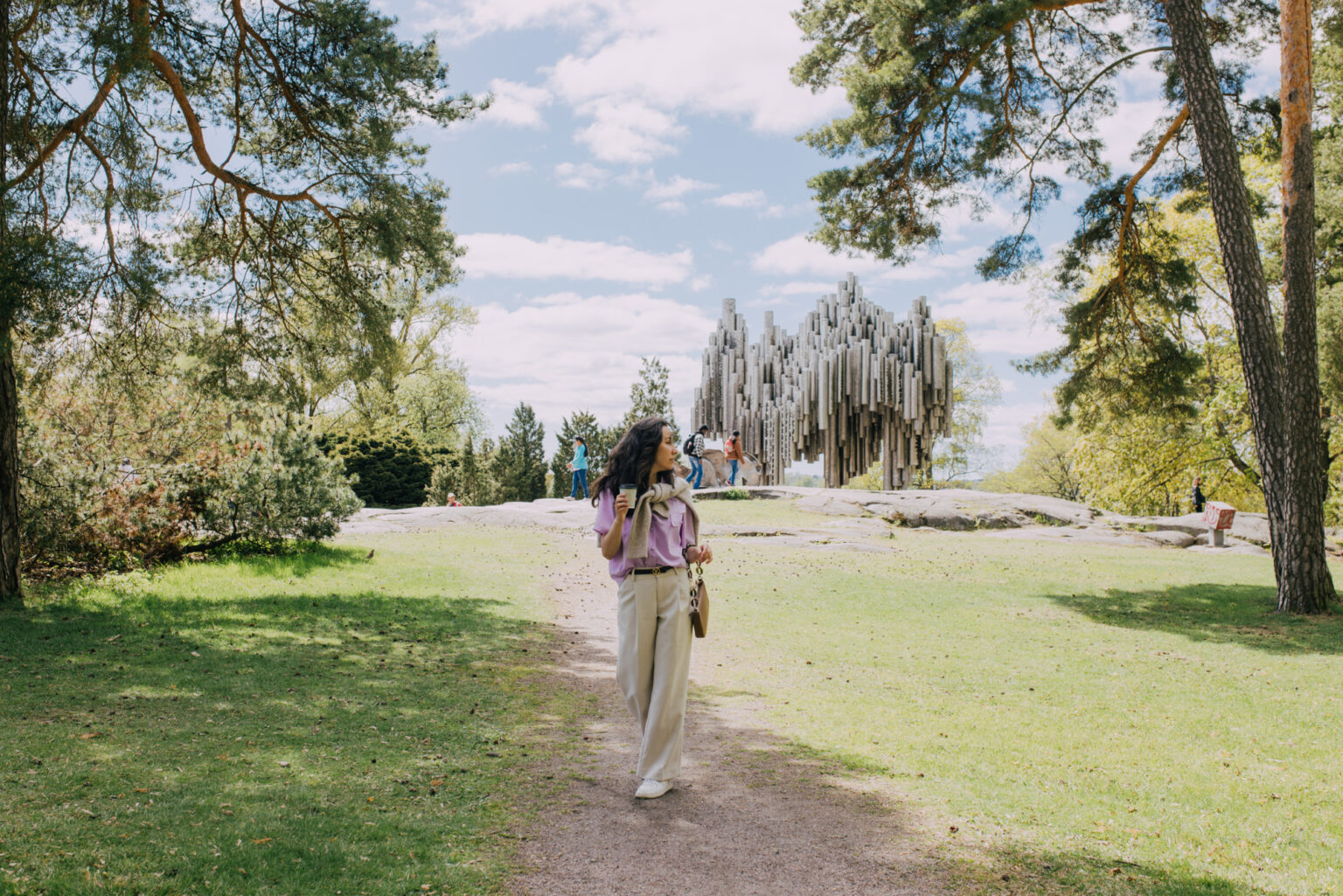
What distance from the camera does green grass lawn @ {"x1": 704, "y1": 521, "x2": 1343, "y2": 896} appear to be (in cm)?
452

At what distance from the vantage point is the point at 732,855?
420 centimetres

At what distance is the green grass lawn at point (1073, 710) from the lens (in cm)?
452

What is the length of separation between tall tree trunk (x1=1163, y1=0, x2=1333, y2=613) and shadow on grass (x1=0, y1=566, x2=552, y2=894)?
10487 millimetres

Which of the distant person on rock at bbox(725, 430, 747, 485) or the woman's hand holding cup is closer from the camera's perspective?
the woman's hand holding cup

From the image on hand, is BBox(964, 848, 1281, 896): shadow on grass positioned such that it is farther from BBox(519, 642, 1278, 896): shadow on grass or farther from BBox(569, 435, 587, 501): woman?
BBox(569, 435, 587, 501): woman

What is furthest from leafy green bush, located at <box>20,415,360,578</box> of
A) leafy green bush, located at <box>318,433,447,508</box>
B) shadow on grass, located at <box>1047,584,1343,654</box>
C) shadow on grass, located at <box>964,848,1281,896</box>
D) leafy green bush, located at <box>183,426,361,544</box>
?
leafy green bush, located at <box>318,433,447,508</box>

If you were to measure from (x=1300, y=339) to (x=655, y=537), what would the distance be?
12229 millimetres

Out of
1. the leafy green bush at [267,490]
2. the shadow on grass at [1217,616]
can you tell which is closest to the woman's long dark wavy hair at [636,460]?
the shadow on grass at [1217,616]

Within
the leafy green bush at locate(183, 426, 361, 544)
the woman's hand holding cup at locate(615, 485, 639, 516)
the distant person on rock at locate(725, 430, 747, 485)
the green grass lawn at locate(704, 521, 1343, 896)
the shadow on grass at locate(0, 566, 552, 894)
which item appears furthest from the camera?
the distant person on rock at locate(725, 430, 747, 485)

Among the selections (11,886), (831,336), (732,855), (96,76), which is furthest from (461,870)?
(831,336)

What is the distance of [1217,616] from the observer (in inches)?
494

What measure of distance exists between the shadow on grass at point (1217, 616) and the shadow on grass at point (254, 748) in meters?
8.19

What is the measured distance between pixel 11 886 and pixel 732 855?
3.00 meters

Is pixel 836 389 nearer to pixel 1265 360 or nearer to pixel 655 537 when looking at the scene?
pixel 1265 360
